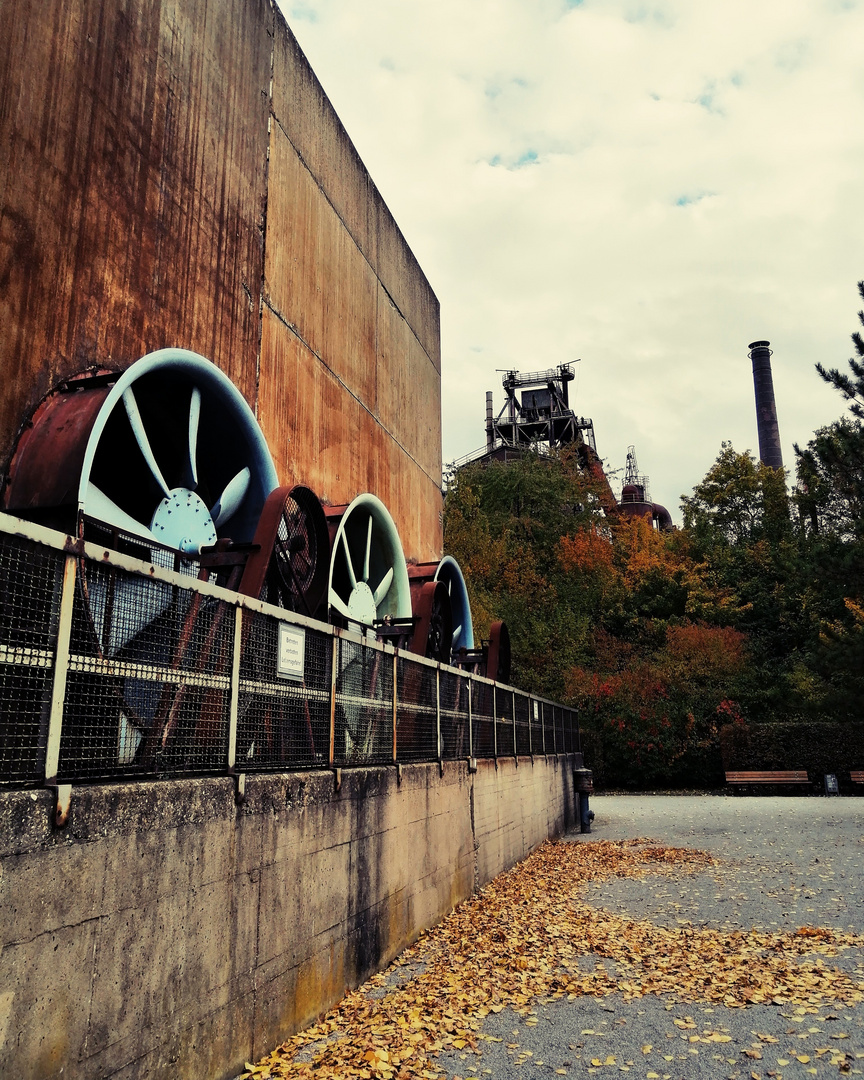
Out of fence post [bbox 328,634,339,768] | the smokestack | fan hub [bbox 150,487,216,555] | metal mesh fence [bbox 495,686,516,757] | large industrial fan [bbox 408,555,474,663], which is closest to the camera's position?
fence post [bbox 328,634,339,768]

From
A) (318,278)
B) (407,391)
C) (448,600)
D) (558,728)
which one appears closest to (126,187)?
(318,278)

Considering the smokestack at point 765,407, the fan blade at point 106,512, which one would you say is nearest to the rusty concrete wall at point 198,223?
the fan blade at point 106,512

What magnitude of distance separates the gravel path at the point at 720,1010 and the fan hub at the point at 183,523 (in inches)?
185

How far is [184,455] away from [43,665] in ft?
18.9

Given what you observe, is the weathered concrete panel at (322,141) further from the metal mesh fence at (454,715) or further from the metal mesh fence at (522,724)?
the metal mesh fence at (522,724)

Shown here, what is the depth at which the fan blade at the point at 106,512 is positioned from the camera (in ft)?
21.2

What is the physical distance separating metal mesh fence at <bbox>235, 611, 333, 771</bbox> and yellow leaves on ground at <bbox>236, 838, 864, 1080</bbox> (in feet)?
4.73

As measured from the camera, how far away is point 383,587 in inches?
517

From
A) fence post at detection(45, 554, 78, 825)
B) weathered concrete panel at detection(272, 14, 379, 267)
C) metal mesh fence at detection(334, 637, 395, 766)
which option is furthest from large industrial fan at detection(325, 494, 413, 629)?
fence post at detection(45, 554, 78, 825)

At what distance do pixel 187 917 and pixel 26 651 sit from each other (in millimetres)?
1454

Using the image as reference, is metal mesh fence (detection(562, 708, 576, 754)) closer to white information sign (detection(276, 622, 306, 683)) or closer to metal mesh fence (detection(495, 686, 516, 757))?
metal mesh fence (detection(495, 686, 516, 757))

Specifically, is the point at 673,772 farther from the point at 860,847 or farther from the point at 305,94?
the point at 305,94

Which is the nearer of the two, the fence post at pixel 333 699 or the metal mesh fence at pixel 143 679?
the metal mesh fence at pixel 143 679

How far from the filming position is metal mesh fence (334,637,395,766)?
5840 mm
